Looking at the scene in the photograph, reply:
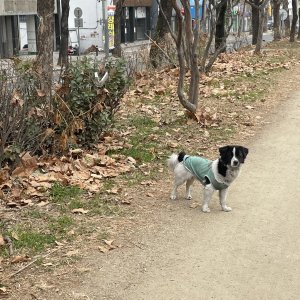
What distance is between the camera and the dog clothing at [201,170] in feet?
19.0

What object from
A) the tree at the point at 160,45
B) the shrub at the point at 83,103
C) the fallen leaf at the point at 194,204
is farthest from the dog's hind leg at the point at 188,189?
the tree at the point at 160,45

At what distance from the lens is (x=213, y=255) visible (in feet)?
15.9

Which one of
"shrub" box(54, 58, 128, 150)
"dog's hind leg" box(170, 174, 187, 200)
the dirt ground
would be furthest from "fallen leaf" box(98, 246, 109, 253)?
"shrub" box(54, 58, 128, 150)

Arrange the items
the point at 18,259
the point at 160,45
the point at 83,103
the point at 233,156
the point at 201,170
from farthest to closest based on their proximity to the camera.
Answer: the point at 160,45 < the point at 83,103 < the point at 201,170 < the point at 233,156 < the point at 18,259

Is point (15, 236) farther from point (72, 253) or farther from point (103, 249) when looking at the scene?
point (103, 249)

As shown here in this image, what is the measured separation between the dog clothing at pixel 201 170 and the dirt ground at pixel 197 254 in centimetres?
33

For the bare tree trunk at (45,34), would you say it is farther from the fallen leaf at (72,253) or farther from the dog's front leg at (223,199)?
the fallen leaf at (72,253)

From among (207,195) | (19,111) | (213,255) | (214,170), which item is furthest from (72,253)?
(19,111)

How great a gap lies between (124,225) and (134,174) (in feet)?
5.73

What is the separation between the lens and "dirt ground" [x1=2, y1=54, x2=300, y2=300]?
4.23 metres

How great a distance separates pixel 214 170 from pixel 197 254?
1185mm

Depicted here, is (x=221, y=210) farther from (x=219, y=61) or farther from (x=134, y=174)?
(x=219, y=61)

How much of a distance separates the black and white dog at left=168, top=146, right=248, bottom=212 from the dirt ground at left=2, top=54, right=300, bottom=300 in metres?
0.23

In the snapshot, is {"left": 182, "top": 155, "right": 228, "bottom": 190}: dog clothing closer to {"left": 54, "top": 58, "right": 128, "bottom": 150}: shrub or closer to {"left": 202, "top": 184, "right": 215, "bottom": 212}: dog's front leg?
{"left": 202, "top": 184, "right": 215, "bottom": 212}: dog's front leg
